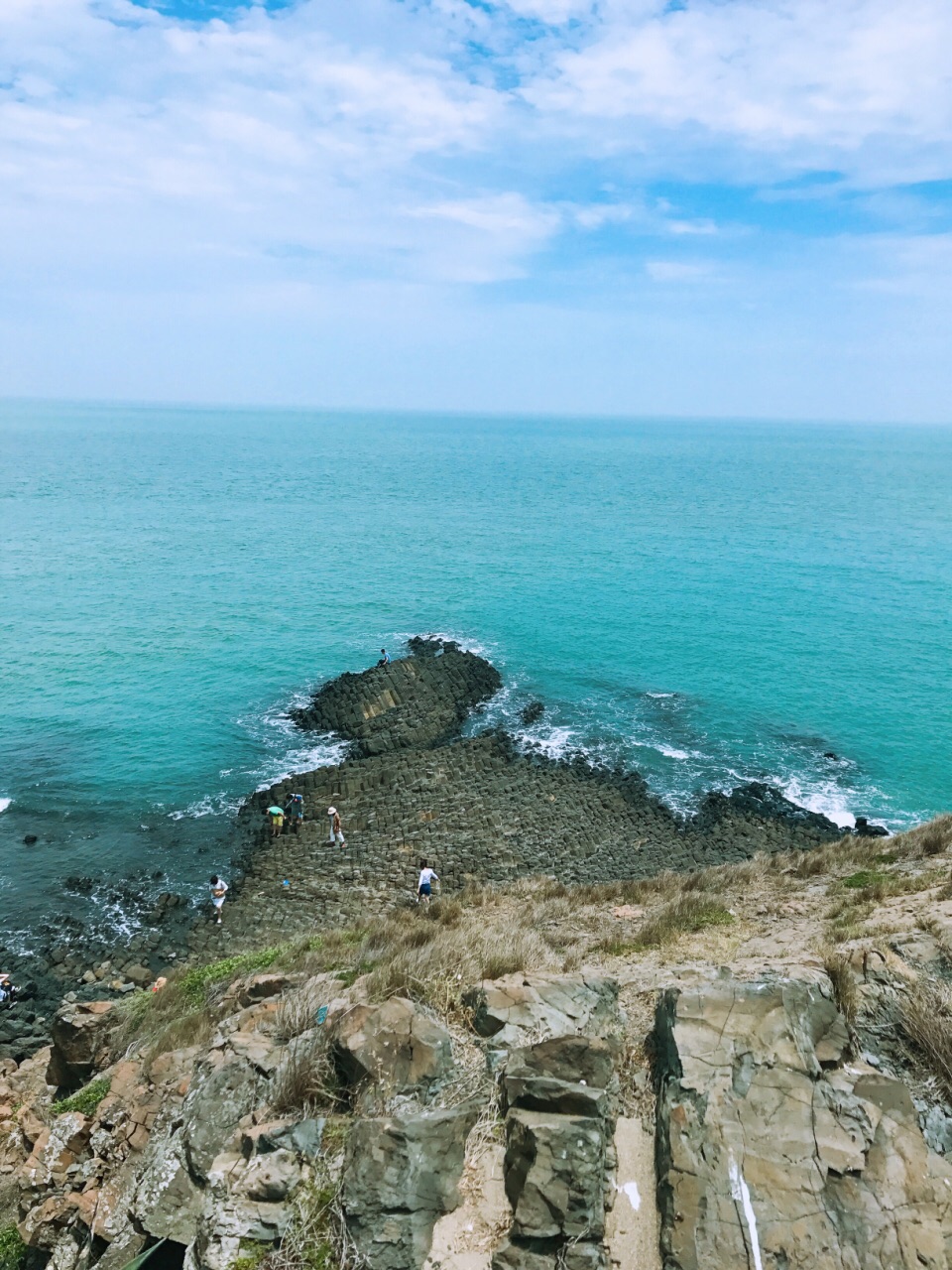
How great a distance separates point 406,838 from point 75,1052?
1584 centimetres

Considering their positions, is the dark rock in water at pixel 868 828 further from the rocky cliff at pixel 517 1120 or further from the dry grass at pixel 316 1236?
the dry grass at pixel 316 1236

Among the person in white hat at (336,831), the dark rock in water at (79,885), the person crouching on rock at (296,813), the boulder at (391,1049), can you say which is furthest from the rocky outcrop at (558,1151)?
the person crouching on rock at (296,813)

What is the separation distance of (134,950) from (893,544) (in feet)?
261

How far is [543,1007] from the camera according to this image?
9.73 m

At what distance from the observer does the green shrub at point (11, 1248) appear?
930cm

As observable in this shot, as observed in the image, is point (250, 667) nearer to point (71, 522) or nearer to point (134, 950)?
point (134, 950)

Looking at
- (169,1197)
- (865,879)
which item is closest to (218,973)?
(169,1197)

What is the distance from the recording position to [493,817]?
1151 inches

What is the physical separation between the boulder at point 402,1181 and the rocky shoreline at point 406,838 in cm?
1542

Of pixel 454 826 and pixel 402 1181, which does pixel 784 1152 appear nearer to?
pixel 402 1181

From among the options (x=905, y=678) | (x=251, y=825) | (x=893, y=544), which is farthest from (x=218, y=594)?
(x=893, y=544)

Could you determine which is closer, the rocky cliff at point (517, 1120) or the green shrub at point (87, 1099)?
the rocky cliff at point (517, 1120)

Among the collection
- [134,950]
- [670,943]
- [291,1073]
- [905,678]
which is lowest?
[134,950]

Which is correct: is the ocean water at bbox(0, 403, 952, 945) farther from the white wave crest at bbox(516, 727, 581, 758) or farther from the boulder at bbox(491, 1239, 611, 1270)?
the boulder at bbox(491, 1239, 611, 1270)
